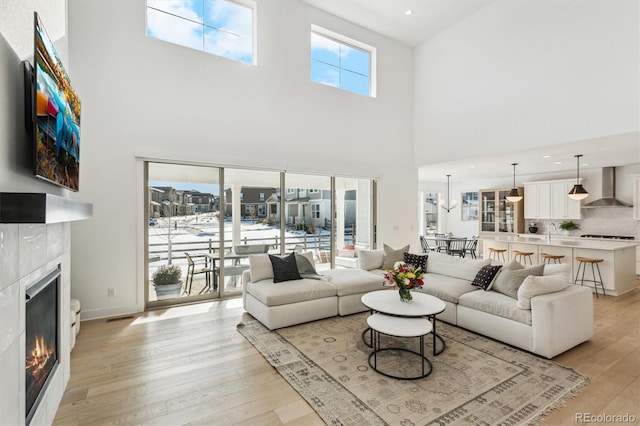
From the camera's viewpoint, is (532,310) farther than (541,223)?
No

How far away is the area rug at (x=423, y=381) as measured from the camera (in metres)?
2.27

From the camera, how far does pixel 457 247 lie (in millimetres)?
9680

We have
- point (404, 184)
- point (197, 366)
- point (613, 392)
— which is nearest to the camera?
point (613, 392)

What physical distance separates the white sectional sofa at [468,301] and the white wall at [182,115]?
6.51 feet

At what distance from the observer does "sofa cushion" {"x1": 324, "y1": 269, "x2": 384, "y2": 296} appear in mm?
4414

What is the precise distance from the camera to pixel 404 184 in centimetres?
752

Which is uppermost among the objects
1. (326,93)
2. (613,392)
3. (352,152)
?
(326,93)

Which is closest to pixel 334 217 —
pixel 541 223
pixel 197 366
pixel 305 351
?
pixel 305 351

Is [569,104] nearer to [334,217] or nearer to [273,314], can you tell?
[334,217]

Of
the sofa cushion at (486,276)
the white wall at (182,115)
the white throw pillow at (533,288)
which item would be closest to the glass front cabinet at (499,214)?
the white wall at (182,115)

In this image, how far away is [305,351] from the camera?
3275 millimetres

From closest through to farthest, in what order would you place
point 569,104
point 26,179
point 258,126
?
1. point 26,179
2. point 569,104
3. point 258,126

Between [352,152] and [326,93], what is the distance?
4.32 ft

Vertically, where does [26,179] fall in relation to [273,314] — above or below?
above
